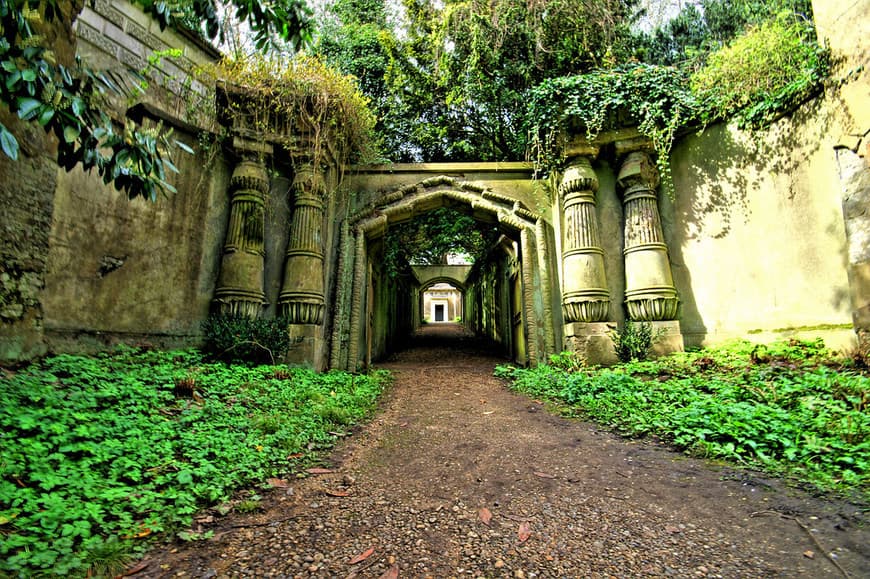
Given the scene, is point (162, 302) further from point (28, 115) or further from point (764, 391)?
point (764, 391)

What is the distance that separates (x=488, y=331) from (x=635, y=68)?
9.81 meters


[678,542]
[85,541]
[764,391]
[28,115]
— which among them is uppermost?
[28,115]

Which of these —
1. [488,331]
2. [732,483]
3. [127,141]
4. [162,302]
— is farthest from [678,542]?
[488,331]

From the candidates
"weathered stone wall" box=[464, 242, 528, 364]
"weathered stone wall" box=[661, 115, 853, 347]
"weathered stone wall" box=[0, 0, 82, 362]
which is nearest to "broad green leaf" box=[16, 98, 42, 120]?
"weathered stone wall" box=[0, 0, 82, 362]

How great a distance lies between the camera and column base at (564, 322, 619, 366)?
612 centimetres

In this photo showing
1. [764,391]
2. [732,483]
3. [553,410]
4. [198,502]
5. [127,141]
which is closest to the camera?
[127,141]

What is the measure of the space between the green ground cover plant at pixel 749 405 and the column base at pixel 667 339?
0.73 feet

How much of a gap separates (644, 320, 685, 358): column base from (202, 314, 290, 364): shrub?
560 centimetres

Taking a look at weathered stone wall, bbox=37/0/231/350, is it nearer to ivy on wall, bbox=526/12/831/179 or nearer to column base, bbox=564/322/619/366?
ivy on wall, bbox=526/12/831/179

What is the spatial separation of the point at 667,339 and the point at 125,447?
655 centimetres

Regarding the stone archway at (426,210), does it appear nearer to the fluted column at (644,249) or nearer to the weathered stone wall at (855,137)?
the fluted column at (644,249)

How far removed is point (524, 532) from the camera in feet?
6.64

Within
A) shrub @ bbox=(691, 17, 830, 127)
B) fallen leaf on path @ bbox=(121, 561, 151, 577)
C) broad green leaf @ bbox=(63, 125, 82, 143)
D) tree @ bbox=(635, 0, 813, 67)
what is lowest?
fallen leaf on path @ bbox=(121, 561, 151, 577)

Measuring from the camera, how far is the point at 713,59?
5707mm
